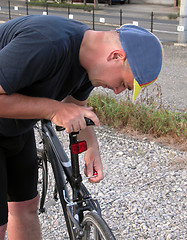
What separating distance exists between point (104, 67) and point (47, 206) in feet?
6.03

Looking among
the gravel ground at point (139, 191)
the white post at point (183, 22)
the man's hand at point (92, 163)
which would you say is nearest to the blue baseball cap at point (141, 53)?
the man's hand at point (92, 163)

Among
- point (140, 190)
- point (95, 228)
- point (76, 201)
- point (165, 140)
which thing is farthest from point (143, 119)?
point (95, 228)

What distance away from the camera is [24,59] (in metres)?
1.88

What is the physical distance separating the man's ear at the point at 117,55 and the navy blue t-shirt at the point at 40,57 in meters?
0.17

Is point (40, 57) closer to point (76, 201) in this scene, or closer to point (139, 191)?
point (76, 201)

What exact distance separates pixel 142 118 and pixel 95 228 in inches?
127

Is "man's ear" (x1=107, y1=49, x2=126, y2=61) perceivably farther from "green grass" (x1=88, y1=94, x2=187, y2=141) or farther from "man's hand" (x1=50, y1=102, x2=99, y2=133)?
"green grass" (x1=88, y1=94, x2=187, y2=141)

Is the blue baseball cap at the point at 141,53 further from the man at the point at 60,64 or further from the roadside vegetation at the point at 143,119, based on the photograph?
the roadside vegetation at the point at 143,119

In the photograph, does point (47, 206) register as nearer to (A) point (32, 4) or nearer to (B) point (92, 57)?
(B) point (92, 57)

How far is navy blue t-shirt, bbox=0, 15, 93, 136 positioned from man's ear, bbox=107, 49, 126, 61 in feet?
0.56

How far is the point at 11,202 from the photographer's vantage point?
2775 millimetres

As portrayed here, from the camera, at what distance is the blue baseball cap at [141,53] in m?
2.03

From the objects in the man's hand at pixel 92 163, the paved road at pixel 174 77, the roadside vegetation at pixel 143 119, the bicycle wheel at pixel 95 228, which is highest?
the man's hand at pixel 92 163

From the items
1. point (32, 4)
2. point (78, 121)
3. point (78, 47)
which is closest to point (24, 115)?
point (78, 121)
